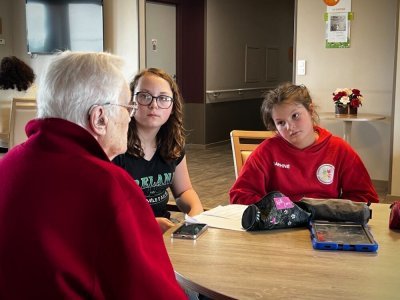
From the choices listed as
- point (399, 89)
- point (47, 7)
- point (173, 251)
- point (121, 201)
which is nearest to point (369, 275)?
point (173, 251)

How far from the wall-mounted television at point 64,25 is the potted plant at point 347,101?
11.1 feet

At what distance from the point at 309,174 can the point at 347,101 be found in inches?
127

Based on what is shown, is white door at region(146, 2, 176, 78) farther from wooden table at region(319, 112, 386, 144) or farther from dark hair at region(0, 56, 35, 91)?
wooden table at region(319, 112, 386, 144)

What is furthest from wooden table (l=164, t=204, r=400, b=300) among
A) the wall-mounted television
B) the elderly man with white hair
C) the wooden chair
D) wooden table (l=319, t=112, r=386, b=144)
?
the wall-mounted television

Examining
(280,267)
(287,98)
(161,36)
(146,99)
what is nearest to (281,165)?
(287,98)

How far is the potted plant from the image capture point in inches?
208

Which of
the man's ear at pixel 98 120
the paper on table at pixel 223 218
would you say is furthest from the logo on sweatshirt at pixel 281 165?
the man's ear at pixel 98 120

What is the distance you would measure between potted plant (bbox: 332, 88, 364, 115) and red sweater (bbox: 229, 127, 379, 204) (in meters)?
3.10

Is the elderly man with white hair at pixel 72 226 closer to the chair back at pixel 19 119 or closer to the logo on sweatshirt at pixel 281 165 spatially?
the logo on sweatshirt at pixel 281 165

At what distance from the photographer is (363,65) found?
565cm

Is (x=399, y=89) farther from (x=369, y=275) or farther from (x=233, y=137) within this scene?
(x=369, y=275)

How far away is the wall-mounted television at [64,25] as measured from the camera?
23.7 ft

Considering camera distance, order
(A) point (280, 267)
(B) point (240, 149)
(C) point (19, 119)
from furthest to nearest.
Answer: (C) point (19, 119) → (B) point (240, 149) → (A) point (280, 267)

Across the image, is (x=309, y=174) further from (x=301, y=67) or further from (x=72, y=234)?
(x=301, y=67)
